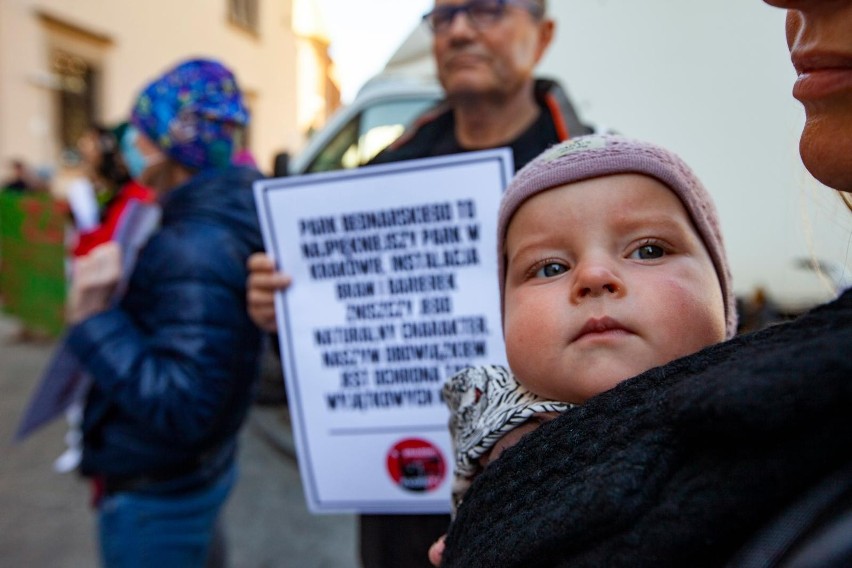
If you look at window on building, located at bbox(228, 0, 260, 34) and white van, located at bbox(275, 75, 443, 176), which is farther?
window on building, located at bbox(228, 0, 260, 34)

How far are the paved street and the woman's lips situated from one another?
3.55m

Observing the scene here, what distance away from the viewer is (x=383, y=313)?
1.61m

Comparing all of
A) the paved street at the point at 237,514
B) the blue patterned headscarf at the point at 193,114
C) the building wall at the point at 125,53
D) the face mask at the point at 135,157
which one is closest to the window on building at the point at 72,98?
the building wall at the point at 125,53

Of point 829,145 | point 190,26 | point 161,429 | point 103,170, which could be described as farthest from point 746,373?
point 190,26

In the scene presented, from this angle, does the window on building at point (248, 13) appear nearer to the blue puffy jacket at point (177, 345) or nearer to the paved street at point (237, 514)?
the paved street at point (237, 514)

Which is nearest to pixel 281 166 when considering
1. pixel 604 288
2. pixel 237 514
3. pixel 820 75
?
pixel 604 288

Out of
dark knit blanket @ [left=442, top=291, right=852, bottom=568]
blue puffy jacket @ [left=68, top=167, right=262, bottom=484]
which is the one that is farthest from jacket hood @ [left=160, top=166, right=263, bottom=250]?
dark knit blanket @ [left=442, top=291, right=852, bottom=568]

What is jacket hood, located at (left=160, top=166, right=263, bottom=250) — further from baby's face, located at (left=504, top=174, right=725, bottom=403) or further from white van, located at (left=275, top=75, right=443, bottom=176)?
baby's face, located at (left=504, top=174, right=725, bottom=403)

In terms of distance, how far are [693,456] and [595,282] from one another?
36 centimetres

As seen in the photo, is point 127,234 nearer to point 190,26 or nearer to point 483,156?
point 483,156

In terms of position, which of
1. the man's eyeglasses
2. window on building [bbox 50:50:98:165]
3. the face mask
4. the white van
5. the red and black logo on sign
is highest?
window on building [bbox 50:50:98:165]

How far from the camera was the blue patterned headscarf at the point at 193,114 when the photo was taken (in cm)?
224

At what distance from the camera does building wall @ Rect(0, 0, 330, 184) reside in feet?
35.4

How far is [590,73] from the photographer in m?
2.86
